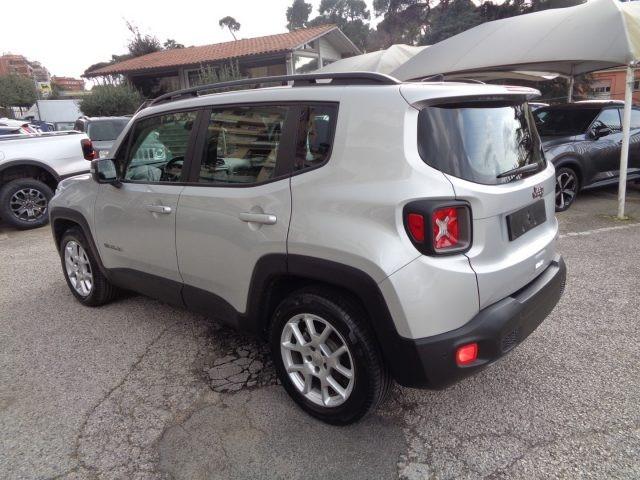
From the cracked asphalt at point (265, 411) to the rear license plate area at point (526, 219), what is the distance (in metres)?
0.98

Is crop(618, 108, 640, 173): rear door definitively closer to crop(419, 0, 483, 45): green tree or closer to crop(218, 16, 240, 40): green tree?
crop(419, 0, 483, 45): green tree

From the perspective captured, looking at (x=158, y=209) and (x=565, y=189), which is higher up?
(x=158, y=209)

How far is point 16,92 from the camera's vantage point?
143ft

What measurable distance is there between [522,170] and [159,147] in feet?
7.72

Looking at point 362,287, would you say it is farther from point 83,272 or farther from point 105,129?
point 105,129

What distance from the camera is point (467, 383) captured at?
2.80 meters

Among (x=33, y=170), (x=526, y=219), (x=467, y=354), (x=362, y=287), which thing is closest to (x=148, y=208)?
(x=362, y=287)

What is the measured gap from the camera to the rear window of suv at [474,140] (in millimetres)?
2082

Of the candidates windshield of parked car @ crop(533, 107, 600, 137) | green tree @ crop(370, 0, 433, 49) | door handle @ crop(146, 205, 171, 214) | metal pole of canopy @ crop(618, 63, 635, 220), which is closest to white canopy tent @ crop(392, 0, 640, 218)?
metal pole of canopy @ crop(618, 63, 635, 220)

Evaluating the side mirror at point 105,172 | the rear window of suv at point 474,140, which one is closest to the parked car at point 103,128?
the side mirror at point 105,172

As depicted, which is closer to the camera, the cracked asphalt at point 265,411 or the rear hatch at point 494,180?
the rear hatch at point 494,180

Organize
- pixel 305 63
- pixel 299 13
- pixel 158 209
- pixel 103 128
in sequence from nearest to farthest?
pixel 158 209 → pixel 103 128 → pixel 305 63 → pixel 299 13

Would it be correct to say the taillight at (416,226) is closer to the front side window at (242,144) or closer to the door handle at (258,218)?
the door handle at (258,218)

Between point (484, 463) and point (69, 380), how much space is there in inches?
99.7
